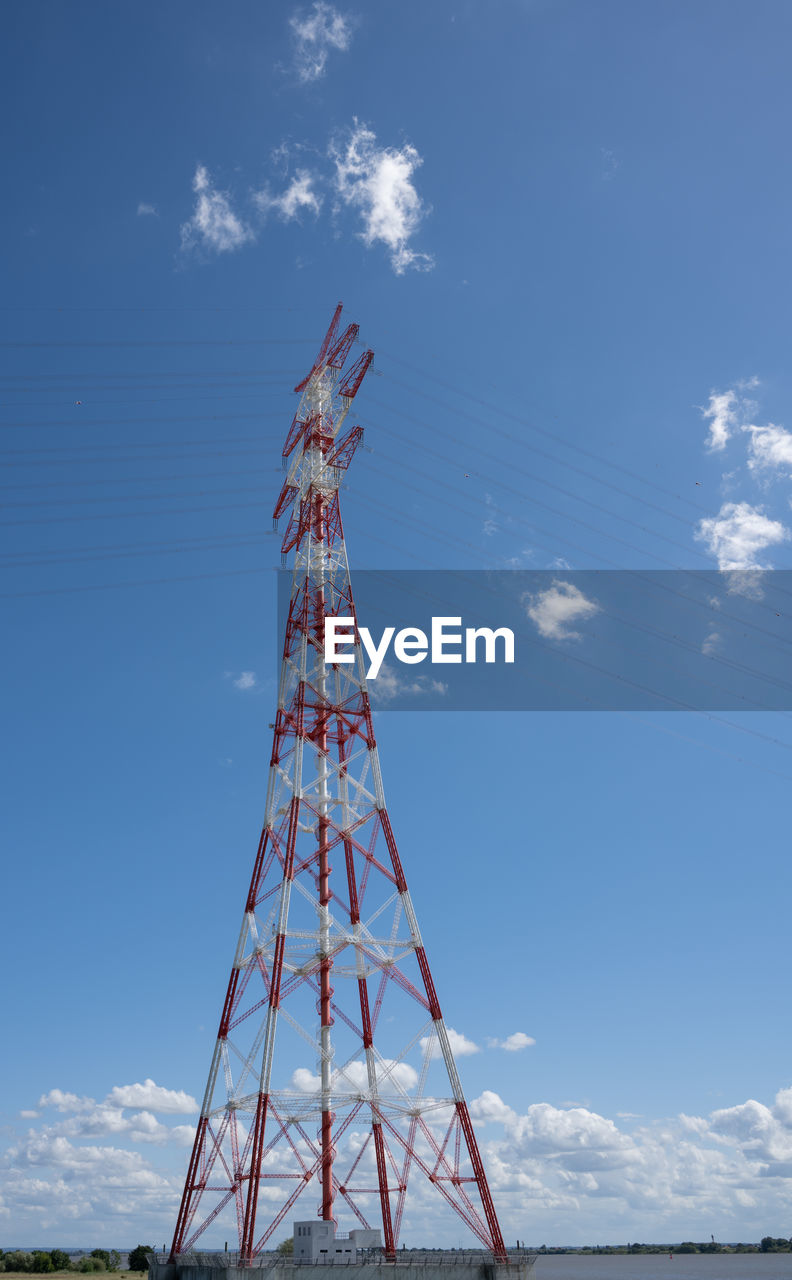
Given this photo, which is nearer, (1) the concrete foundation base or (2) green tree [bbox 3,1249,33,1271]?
(1) the concrete foundation base

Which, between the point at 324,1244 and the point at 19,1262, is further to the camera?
the point at 19,1262

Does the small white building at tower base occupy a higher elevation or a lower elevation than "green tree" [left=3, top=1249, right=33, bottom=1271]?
higher

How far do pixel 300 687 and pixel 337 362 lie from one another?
1911 centimetres

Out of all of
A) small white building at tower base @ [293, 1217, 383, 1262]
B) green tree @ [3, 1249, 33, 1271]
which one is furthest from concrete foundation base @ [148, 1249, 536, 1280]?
green tree @ [3, 1249, 33, 1271]

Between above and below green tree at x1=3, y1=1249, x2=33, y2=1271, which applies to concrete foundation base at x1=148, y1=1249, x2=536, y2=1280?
above

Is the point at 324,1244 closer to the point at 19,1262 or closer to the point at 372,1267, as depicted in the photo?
the point at 372,1267

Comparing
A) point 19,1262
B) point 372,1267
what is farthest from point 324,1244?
point 19,1262

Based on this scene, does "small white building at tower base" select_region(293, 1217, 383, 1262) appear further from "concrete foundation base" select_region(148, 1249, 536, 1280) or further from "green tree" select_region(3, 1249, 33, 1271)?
"green tree" select_region(3, 1249, 33, 1271)

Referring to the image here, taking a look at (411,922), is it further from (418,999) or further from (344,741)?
(344,741)

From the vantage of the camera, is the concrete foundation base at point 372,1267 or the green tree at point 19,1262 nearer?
the concrete foundation base at point 372,1267

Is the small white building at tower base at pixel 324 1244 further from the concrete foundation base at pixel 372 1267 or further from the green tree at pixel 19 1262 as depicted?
the green tree at pixel 19 1262

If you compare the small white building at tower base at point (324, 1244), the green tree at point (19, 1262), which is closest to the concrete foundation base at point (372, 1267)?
the small white building at tower base at point (324, 1244)

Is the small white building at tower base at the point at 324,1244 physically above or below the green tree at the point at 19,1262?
above

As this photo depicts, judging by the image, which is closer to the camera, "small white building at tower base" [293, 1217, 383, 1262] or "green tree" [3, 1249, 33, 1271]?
"small white building at tower base" [293, 1217, 383, 1262]
